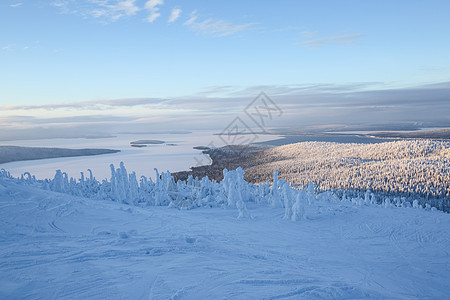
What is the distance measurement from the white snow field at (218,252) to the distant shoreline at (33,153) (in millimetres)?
75838

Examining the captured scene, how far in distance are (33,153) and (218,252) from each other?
88232 millimetres

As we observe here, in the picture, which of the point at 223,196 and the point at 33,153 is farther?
the point at 33,153

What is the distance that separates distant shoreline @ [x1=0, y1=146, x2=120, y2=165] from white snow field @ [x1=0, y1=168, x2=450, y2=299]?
249 feet

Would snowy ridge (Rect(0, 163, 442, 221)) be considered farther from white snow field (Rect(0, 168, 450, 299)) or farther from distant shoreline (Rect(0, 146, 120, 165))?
distant shoreline (Rect(0, 146, 120, 165))

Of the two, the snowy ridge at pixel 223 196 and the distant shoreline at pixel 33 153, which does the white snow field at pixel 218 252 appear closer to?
the snowy ridge at pixel 223 196

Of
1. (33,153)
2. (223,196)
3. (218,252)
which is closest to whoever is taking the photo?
(218,252)

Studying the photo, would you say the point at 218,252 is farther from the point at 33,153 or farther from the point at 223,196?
the point at 33,153

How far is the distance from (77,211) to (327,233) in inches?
428

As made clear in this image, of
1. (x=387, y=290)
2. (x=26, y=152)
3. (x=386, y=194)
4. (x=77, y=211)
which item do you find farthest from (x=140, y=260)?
(x=26, y=152)

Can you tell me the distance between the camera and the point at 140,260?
24.1 ft

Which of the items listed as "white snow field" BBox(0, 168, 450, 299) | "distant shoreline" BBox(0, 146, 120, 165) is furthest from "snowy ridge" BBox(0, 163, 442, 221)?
"distant shoreline" BBox(0, 146, 120, 165)

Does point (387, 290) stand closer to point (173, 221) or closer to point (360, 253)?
point (360, 253)

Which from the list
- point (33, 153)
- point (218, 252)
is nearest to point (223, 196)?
point (218, 252)

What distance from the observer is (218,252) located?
8.48 metres
